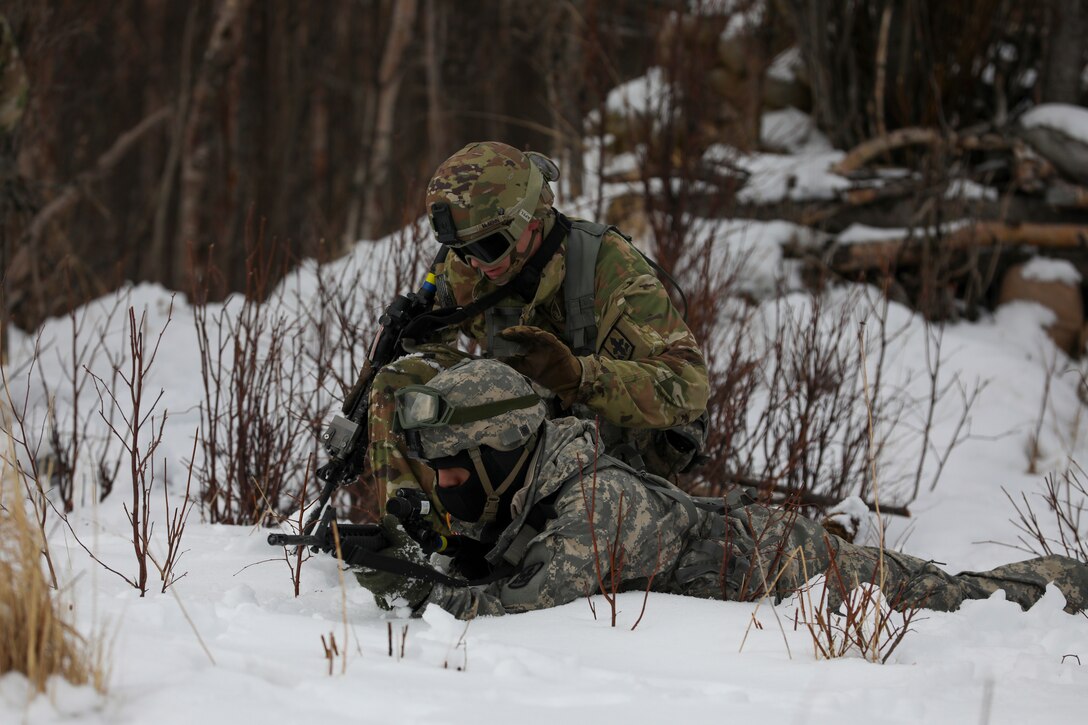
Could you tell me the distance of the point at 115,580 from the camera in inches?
104

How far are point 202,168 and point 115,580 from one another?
7.77 metres

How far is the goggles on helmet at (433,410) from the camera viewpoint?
263cm

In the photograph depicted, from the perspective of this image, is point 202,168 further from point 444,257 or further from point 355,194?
point 444,257

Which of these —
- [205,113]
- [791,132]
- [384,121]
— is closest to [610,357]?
[791,132]

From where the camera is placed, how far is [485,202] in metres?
3.11

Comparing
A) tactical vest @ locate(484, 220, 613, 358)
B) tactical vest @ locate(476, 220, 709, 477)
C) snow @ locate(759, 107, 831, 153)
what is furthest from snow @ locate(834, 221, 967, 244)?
tactical vest @ locate(484, 220, 613, 358)

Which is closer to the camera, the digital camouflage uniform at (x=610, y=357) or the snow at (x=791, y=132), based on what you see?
the digital camouflage uniform at (x=610, y=357)

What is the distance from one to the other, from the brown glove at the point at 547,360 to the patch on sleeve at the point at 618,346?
307 mm

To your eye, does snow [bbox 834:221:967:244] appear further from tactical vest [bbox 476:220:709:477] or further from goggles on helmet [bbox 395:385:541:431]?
goggles on helmet [bbox 395:385:541:431]

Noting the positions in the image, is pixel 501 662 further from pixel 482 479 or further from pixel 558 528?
pixel 482 479

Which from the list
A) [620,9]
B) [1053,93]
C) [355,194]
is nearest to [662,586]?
[620,9]

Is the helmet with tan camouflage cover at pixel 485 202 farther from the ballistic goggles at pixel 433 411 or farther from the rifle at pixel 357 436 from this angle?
the ballistic goggles at pixel 433 411

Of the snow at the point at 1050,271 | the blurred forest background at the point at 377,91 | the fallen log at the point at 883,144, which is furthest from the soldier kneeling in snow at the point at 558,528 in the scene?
the fallen log at the point at 883,144

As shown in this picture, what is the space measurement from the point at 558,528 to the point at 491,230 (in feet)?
3.11
